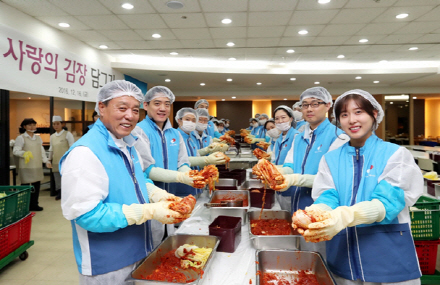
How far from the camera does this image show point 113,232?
1412mm

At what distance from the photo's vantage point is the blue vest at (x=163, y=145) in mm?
2711

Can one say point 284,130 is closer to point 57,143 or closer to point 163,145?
point 163,145

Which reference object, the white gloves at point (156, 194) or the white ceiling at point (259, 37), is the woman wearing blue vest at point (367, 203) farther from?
the white ceiling at point (259, 37)

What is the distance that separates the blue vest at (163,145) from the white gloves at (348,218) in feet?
5.50

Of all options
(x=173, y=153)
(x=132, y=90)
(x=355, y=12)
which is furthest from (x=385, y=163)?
(x=355, y=12)

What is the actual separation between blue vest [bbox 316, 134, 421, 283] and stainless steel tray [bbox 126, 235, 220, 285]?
721mm

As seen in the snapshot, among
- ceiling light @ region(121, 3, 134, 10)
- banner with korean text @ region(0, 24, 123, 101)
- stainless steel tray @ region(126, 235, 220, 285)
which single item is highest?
ceiling light @ region(121, 3, 134, 10)

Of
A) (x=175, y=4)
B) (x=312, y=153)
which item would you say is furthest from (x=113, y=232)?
(x=175, y=4)

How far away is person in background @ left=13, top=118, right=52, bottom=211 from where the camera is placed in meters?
5.55

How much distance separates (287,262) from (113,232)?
0.97m

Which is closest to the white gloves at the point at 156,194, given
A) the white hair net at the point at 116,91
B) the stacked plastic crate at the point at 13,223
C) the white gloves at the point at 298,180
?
the white hair net at the point at 116,91

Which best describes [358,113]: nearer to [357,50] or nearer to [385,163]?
[385,163]

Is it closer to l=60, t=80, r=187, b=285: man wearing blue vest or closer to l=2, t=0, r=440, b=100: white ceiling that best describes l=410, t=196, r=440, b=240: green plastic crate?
l=60, t=80, r=187, b=285: man wearing blue vest

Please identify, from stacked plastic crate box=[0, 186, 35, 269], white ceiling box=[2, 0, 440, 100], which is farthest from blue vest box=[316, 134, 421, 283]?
white ceiling box=[2, 0, 440, 100]
